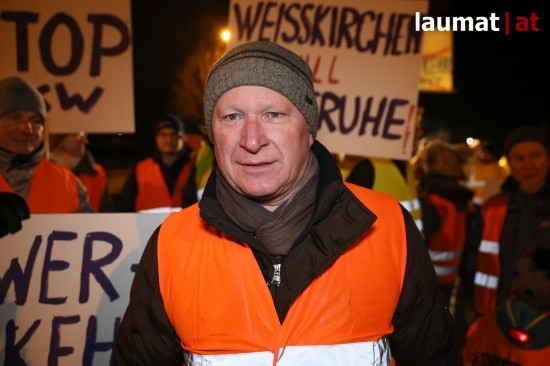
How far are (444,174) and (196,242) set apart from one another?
3.92 m

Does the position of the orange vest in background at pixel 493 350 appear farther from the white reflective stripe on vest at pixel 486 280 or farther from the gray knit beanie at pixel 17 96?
the gray knit beanie at pixel 17 96

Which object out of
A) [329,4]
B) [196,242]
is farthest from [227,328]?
[329,4]

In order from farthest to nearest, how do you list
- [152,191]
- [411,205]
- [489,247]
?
[152,191], [411,205], [489,247]

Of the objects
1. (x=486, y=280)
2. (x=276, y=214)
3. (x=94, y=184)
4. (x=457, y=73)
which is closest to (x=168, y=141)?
(x=94, y=184)

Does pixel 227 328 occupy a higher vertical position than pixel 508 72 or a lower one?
lower

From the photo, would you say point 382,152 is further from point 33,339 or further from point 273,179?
point 33,339

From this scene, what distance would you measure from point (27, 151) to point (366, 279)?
216cm

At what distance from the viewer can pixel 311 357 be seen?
5.79 feet

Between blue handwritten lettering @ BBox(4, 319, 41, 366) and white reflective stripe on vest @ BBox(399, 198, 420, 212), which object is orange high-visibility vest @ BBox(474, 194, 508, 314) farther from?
blue handwritten lettering @ BBox(4, 319, 41, 366)

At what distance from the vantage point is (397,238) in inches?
76.4

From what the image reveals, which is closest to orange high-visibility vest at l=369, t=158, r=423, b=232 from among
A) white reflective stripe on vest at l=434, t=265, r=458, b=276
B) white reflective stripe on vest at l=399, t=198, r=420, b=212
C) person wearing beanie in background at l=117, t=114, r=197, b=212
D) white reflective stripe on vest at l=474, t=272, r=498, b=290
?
white reflective stripe on vest at l=399, t=198, r=420, b=212

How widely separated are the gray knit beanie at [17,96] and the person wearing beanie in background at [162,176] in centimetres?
211

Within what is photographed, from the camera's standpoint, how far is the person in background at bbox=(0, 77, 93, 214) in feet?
10.0

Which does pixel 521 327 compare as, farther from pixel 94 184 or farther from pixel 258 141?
pixel 94 184
